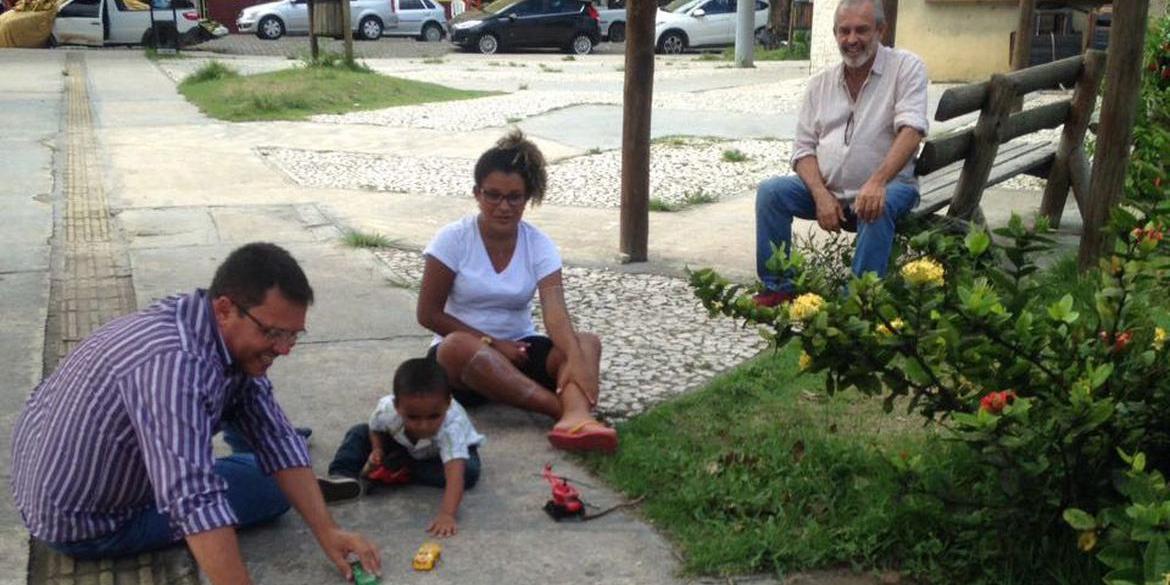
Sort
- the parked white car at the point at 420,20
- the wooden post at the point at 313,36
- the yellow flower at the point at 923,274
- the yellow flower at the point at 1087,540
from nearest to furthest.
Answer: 1. the yellow flower at the point at 1087,540
2. the yellow flower at the point at 923,274
3. the wooden post at the point at 313,36
4. the parked white car at the point at 420,20

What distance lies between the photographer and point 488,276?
15.2 feet

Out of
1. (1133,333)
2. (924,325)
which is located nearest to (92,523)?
(924,325)

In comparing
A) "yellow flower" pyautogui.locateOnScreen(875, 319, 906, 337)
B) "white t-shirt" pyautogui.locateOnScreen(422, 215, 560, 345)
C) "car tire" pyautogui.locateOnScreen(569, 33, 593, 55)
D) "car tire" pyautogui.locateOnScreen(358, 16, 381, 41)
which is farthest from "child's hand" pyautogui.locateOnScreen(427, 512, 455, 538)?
"car tire" pyautogui.locateOnScreen(358, 16, 381, 41)

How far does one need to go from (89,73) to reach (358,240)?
15.2 m

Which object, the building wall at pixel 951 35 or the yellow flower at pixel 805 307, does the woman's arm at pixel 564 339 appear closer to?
the yellow flower at pixel 805 307

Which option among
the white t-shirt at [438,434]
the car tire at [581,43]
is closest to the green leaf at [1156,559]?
the white t-shirt at [438,434]

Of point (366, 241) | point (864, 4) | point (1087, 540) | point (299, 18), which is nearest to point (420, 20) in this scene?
Answer: point (299, 18)

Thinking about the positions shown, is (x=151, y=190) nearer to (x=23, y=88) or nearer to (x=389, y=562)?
(x=389, y=562)

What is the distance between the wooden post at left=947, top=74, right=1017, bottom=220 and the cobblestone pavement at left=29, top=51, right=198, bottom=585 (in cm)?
375

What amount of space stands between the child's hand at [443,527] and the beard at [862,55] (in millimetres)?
2994

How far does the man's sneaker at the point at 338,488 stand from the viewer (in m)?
3.86

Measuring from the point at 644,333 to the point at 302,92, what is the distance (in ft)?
34.1

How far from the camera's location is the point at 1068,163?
713cm

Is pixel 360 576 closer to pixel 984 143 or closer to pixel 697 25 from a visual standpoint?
pixel 984 143
